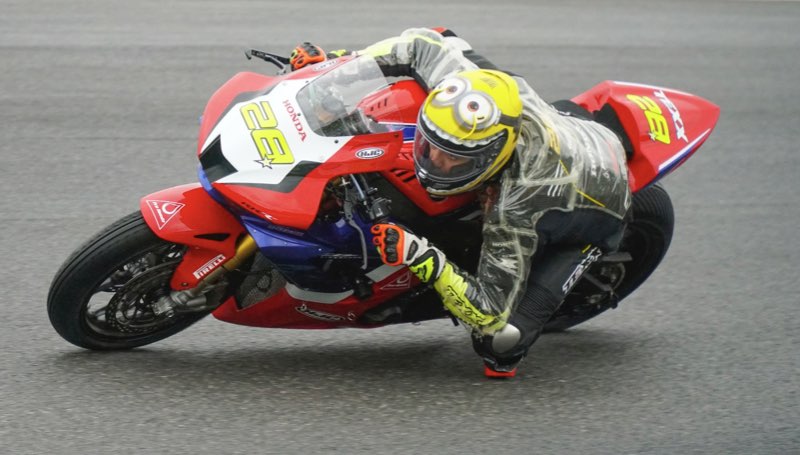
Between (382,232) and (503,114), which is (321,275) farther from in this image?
(503,114)

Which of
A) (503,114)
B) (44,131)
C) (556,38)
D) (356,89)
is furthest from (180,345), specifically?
(556,38)

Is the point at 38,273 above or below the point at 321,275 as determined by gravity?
below

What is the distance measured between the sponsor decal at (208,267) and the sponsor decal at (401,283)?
23.6 inches

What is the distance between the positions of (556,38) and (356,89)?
21.9 feet

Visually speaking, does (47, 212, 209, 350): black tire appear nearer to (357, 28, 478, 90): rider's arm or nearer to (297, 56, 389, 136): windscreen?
(297, 56, 389, 136): windscreen

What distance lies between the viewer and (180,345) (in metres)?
4.48

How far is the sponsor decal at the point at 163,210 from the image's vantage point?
391 centimetres

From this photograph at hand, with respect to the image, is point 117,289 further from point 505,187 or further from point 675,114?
point 675,114

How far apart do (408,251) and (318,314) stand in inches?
24.5

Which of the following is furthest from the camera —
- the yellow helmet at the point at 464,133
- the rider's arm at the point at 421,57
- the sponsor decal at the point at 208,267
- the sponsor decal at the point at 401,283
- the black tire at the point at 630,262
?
the black tire at the point at 630,262

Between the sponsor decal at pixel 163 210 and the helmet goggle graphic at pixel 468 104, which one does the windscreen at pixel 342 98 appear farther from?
the sponsor decal at pixel 163 210

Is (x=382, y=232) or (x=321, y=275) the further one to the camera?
(x=321, y=275)

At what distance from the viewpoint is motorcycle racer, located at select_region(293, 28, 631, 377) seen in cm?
371

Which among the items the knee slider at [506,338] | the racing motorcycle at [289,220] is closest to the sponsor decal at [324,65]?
the racing motorcycle at [289,220]
